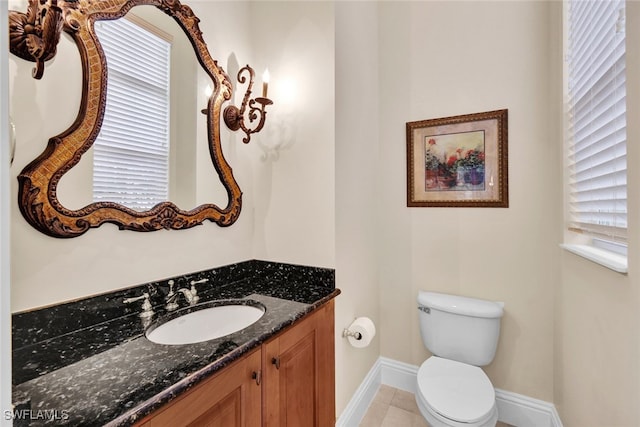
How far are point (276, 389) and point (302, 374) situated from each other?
187mm

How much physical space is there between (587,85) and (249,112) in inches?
61.6

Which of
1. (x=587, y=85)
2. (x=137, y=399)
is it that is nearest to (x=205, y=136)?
(x=137, y=399)

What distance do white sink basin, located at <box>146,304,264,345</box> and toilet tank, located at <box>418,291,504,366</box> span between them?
1.13 m

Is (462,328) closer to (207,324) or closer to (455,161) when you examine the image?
(455,161)

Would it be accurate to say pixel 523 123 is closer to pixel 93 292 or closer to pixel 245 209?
pixel 245 209

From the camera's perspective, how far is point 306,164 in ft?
5.01

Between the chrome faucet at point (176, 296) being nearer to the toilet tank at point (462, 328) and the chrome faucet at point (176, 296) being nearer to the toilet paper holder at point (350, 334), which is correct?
the toilet paper holder at point (350, 334)

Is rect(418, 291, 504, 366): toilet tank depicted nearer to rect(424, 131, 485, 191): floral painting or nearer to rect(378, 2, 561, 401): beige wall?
rect(378, 2, 561, 401): beige wall

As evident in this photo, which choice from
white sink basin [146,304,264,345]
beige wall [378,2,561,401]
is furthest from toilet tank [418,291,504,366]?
white sink basin [146,304,264,345]

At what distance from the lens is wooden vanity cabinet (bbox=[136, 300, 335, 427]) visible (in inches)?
29.0

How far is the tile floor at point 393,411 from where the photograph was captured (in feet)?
5.71

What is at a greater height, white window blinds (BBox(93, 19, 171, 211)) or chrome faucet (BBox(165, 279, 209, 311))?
white window blinds (BBox(93, 19, 171, 211))

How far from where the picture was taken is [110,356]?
0.79m

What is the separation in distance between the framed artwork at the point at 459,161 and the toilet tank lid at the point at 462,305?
595 millimetres
